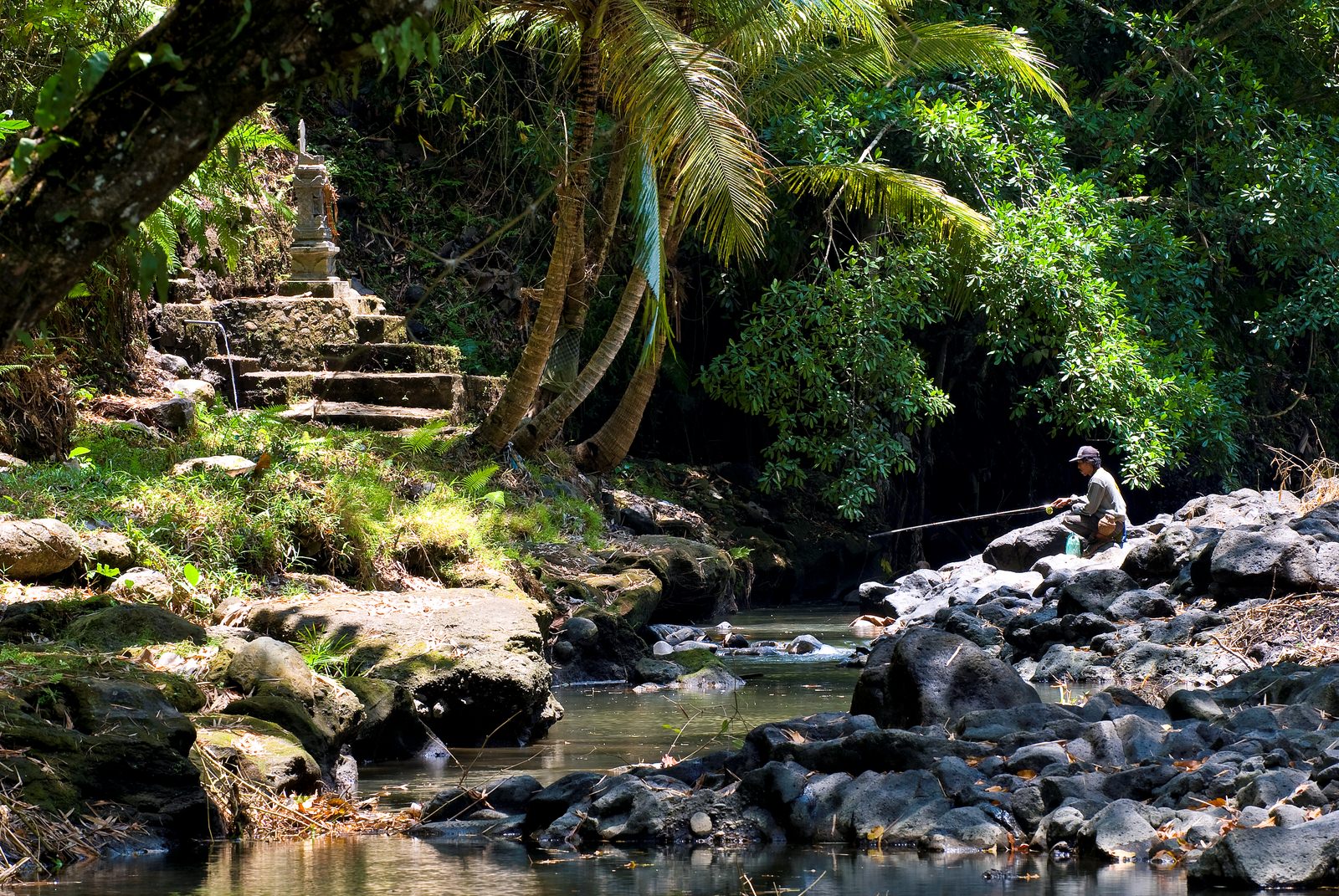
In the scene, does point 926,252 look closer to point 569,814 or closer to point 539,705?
point 539,705

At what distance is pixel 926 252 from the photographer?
1645 cm

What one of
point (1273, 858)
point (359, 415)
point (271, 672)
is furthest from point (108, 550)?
point (1273, 858)

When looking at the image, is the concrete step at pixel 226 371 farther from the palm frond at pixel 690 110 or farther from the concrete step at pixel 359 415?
the palm frond at pixel 690 110

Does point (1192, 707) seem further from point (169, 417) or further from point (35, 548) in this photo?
point (169, 417)

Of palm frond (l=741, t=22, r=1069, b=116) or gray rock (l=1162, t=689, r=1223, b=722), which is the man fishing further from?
gray rock (l=1162, t=689, r=1223, b=722)

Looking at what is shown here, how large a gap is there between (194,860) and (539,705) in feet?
9.98

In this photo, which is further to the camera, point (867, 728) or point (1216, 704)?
point (1216, 704)

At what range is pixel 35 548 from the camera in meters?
7.50

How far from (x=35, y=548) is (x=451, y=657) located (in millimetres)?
2218

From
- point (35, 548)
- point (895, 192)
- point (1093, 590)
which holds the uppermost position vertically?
point (895, 192)

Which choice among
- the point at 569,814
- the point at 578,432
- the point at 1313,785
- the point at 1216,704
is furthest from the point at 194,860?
the point at 578,432

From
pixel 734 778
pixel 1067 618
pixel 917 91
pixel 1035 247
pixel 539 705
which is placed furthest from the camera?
pixel 917 91

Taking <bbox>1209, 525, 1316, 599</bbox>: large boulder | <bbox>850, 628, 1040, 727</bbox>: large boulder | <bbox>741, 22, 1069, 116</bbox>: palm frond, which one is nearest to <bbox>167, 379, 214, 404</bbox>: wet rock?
<bbox>741, 22, 1069, 116</bbox>: palm frond

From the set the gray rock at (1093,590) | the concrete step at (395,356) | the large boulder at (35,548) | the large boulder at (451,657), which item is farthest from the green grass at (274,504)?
the gray rock at (1093,590)
